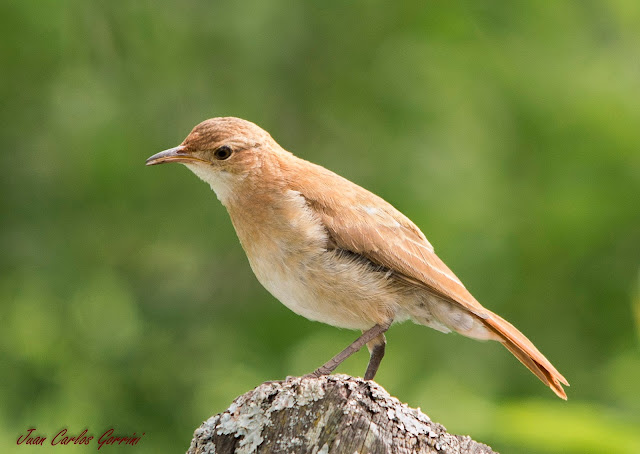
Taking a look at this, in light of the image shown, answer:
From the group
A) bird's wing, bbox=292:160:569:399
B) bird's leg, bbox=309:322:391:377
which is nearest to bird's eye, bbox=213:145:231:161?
bird's wing, bbox=292:160:569:399

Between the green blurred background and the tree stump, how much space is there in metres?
3.66

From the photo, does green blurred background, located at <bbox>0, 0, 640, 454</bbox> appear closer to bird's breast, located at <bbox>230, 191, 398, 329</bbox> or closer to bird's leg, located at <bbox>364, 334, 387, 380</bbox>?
bird's leg, located at <bbox>364, 334, 387, 380</bbox>

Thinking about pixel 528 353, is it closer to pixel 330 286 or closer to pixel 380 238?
pixel 380 238

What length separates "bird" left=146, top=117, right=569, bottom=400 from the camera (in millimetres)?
4789

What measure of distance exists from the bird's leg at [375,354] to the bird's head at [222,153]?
1.26 m

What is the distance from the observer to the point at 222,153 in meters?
5.35

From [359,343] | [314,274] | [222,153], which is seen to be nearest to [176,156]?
[222,153]

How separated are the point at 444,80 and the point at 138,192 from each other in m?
3.00

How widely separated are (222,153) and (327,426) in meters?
2.57

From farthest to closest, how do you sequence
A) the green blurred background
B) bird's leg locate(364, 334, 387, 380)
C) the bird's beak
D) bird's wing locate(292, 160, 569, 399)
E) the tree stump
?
the green blurred background
the bird's beak
bird's leg locate(364, 334, 387, 380)
bird's wing locate(292, 160, 569, 399)
the tree stump

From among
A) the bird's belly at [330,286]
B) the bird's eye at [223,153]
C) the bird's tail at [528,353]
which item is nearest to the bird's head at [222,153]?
the bird's eye at [223,153]

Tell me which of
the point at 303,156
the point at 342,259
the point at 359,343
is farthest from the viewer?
the point at 303,156

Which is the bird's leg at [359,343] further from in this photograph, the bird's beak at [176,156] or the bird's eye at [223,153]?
the bird's beak at [176,156]

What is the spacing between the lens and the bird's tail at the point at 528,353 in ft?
15.6
